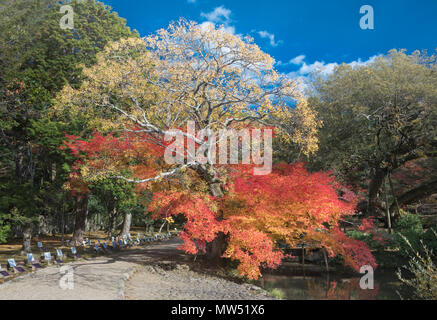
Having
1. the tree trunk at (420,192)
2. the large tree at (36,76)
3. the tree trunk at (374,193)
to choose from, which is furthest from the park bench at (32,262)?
the tree trunk at (420,192)

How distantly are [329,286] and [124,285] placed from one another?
27.3 ft

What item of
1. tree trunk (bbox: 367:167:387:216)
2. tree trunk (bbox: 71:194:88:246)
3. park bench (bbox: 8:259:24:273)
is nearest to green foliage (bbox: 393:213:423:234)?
tree trunk (bbox: 367:167:387:216)

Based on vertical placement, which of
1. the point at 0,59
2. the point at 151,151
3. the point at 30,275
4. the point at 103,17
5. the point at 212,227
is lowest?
the point at 30,275

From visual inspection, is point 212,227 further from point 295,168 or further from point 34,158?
point 34,158

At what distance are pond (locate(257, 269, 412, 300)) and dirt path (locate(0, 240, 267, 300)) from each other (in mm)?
2025

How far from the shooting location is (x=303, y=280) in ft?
43.0

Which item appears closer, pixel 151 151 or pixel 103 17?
pixel 151 151

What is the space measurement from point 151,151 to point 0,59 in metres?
9.63

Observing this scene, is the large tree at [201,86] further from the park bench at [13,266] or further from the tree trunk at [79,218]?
the tree trunk at [79,218]

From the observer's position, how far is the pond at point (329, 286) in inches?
416

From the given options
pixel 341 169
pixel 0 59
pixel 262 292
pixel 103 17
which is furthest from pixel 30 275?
pixel 103 17

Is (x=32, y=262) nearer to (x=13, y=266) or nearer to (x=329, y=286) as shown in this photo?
(x=13, y=266)
